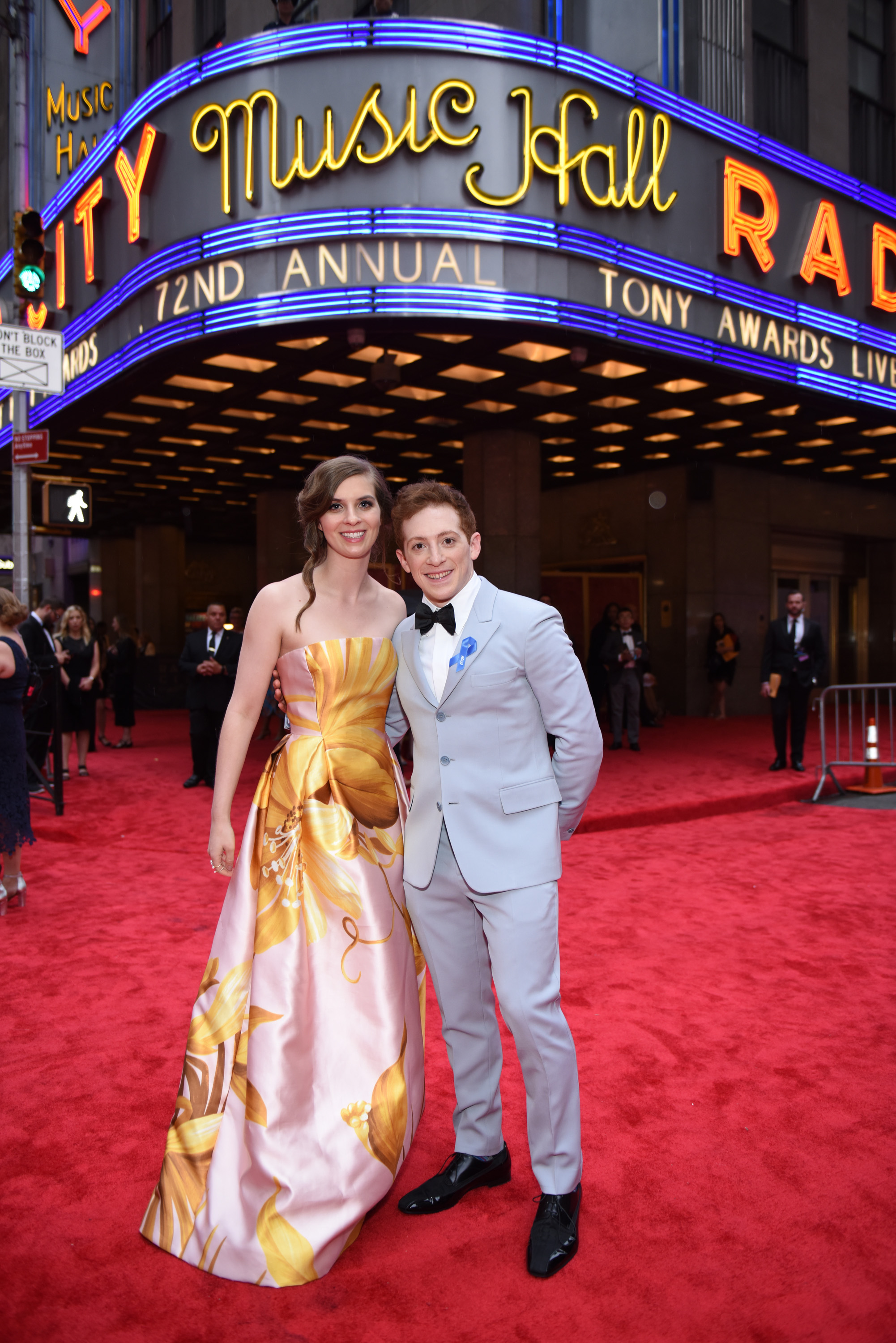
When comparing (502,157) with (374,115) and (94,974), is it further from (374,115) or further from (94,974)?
(94,974)

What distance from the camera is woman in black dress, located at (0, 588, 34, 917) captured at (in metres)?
5.31

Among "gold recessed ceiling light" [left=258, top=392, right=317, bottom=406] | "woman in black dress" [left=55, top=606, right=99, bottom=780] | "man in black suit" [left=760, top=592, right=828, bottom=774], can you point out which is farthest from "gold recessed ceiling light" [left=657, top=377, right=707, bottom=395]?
"woman in black dress" [left=55, top=606, right=99, bottom=780]

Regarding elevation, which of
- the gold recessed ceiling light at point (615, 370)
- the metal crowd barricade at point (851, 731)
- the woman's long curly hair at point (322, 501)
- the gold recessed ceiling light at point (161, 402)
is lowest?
the metal crowd barricade at point (851, 731)

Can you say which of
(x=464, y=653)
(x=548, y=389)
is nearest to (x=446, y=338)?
(x=548, y=389)

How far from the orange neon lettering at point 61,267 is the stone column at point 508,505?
585cm

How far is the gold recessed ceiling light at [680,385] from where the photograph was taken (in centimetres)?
1152

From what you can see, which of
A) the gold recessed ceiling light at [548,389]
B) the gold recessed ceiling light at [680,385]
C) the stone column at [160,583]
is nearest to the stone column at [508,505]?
the gold recessed ceiling light at [548,389]

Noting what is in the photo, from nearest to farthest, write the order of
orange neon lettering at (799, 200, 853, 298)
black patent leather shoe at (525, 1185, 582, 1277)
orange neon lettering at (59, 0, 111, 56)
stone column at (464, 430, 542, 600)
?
black patent leather shoe at (525, 1185, 582, 1277)
orange neon lettering at (799, 200, 853, 298)
stone column at (464, 430, 542, 600)
orange neon lettering at (59, 0, 111, 56)

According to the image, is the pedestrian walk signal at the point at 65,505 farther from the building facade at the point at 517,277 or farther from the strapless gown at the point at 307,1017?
the strapless gown at the point at 307,1017

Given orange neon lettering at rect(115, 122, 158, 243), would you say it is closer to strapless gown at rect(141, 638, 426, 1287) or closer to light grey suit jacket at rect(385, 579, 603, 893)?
strapless gown at rect(141, 638, 426, 1287)

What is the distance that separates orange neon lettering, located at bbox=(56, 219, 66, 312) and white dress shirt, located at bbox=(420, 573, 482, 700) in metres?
11.9

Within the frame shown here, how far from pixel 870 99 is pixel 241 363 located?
40.3 feet

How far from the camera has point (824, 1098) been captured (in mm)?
3193

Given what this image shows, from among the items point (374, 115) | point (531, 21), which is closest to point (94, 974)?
point (374, 115)
